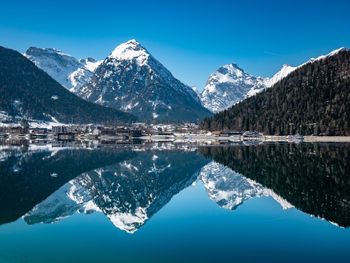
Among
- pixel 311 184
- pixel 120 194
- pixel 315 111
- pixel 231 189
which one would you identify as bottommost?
pixel 120 194

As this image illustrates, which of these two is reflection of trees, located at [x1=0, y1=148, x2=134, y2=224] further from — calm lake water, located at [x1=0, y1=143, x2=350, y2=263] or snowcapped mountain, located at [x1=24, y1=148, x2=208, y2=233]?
snowcapped mountain, located at [x1=24, y1=148, x2=208, y2=233]

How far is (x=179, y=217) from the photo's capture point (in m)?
31.4

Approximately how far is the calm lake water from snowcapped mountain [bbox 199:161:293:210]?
0.12m

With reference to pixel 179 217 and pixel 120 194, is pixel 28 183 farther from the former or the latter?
pixel 179 217

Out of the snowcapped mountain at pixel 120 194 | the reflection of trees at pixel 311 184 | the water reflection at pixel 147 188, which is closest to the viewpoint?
the reflection of trees at pixel 311 184

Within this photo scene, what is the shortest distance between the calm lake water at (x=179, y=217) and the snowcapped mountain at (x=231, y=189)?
0.39ft

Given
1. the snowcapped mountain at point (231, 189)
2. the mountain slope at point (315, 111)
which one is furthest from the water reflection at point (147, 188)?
the mountain slope at point (315, 111)

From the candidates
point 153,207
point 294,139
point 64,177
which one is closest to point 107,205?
point 153,207

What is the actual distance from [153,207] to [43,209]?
7.43m

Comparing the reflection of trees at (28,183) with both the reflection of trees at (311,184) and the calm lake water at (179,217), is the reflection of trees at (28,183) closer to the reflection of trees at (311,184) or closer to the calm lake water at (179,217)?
the calm lake water at (179,217)

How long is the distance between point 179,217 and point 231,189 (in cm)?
1469

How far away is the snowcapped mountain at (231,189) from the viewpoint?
123ft

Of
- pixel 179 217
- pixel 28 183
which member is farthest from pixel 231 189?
pixel 28 183

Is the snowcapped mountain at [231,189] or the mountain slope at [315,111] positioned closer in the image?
the snowcapped mountain at [231,189]
